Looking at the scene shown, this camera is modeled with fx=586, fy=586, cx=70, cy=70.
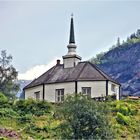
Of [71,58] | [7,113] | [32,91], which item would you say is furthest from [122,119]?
[32,91]

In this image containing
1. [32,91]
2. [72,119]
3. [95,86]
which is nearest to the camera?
[72,119]

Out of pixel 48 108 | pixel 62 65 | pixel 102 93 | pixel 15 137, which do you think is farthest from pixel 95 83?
pixel 15 137

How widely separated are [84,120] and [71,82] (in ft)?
75.2

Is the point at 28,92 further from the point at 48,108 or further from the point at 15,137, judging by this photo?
the point at 15,137

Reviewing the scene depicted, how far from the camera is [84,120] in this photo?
30641mm

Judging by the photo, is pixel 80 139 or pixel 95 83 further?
pixel 95 83

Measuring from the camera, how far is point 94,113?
30953 mm

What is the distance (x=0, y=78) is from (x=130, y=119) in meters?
33.4

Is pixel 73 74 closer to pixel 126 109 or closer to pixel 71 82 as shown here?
pixel 71 82

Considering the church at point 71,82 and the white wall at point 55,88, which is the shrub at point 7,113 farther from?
the white wall at point 55,88

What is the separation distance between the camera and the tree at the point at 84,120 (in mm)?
30125

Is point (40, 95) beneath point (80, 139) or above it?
above

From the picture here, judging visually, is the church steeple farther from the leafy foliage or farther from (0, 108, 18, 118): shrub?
(0, 108, 18, 118): shrub

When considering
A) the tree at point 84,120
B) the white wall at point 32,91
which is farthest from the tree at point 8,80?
the tree at point 84,120
